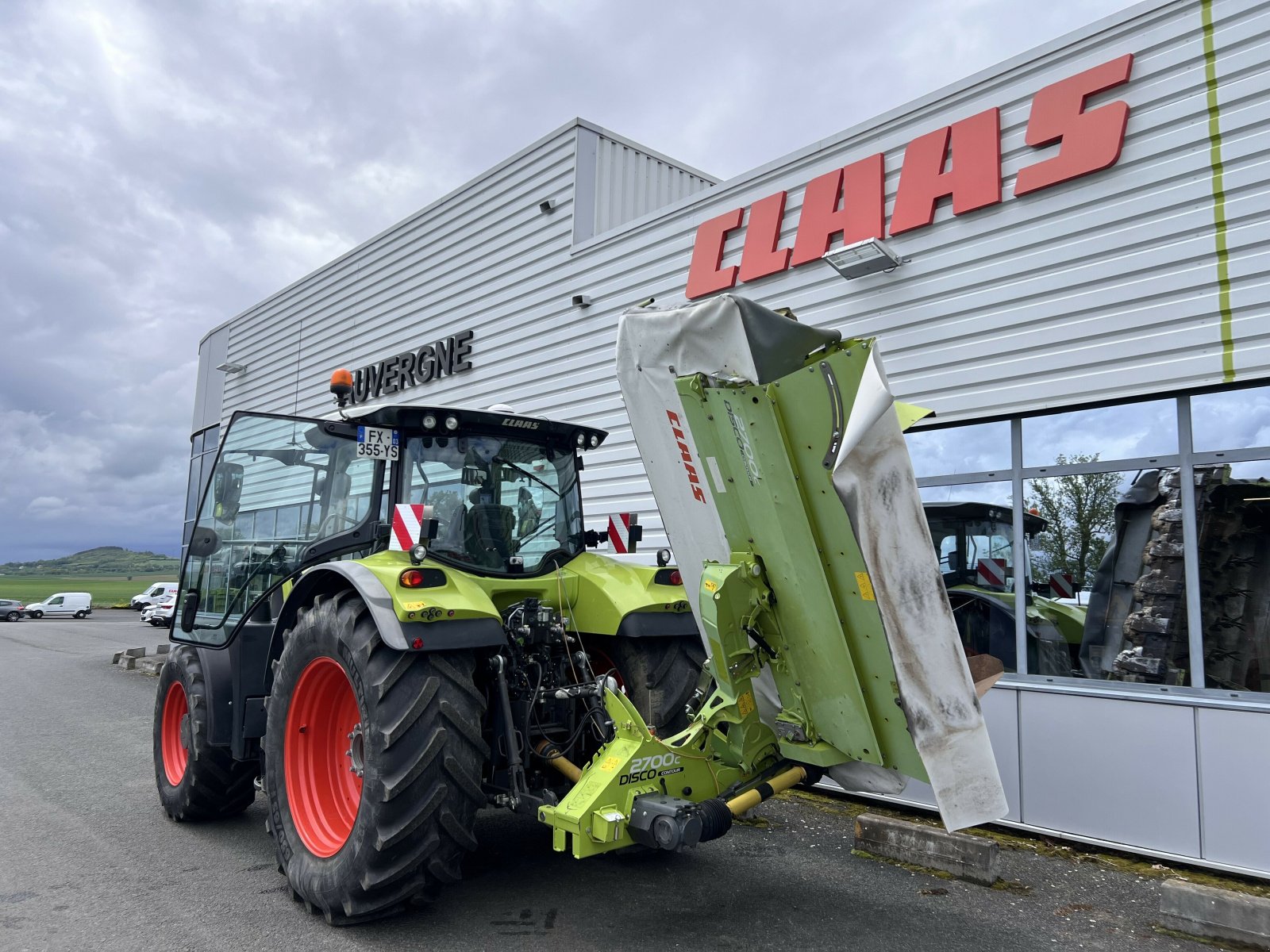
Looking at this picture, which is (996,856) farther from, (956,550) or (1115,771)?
(956,550)

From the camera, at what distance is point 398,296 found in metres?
12.3

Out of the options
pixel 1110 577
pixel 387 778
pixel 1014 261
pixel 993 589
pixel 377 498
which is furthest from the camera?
pixel 993 589

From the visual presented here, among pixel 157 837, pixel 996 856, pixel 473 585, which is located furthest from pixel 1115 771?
pixel 157 837

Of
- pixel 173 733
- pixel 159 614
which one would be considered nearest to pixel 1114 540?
pixel 173 733

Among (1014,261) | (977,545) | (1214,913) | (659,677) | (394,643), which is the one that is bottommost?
(1214,913)

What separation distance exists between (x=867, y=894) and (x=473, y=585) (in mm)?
2522

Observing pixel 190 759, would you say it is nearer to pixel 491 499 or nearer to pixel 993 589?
pixel 491 499

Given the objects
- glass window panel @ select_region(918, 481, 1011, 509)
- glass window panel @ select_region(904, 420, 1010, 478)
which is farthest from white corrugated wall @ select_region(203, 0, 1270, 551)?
glass window panel @ select_region(918, 481, 1011, 509)

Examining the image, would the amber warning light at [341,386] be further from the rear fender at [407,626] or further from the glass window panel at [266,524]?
the rear fender at [407,626]

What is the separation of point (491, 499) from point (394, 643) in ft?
4.22

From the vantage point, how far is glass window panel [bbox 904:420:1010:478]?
233 inches

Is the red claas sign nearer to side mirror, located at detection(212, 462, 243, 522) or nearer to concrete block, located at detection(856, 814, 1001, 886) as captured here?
A: concrete block, located at detection(856, 814, 1001, 886)

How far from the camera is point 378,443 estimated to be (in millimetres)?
4527

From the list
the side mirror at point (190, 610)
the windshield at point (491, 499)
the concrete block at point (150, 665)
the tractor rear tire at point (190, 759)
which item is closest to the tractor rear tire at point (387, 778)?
the windshield at point (491, 499)
